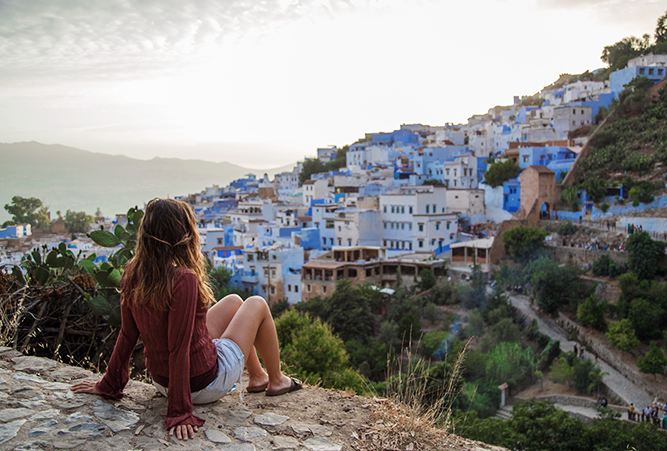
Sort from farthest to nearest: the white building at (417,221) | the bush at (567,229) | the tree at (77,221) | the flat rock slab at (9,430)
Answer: the tree at (77,221), the white building at (417,221), the bush at (567,229), the flat rock slab at (9,430)

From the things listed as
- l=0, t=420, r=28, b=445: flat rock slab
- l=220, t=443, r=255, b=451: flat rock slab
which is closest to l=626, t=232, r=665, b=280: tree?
l=220, t=443, r=255, b=451: flat rock slab

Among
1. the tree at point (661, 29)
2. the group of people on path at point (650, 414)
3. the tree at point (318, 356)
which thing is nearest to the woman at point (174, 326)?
the tree at point (318, 356)

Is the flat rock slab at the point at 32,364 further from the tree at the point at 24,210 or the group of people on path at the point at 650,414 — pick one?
the tree at the point at 24,210

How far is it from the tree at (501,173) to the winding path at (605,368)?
10.5m

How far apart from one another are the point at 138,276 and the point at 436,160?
34.7 meters

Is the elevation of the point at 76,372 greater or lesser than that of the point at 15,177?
lesser

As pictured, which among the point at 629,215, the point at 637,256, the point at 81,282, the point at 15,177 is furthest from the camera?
the point at 15,177

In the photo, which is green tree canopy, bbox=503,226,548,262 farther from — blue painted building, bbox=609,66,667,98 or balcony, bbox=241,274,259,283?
blue painted building, bbox=609,66,667,98

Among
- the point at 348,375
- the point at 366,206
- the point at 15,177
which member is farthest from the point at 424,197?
the point at 15,177

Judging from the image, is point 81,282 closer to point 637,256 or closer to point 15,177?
point 637,256

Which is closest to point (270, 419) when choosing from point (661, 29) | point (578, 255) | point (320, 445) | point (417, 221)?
point (320, 445)

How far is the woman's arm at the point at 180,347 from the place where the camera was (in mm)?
2250

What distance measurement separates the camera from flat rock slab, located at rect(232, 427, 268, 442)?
2359mm

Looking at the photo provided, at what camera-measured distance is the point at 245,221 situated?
2988 cm
